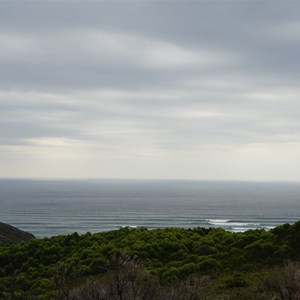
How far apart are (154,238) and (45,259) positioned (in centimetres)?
868

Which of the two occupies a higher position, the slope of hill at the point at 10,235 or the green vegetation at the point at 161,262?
the green vegetation at the point at 161,262

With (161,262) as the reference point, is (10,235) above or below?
below

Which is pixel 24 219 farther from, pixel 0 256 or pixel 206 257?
pixel 206 257

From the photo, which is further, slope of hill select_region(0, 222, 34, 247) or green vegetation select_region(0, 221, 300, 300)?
slope of hill select_region(0, 222, 34, 247)

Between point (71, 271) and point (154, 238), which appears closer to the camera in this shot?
point (71, 271)

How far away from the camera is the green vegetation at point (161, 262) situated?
1781 cm

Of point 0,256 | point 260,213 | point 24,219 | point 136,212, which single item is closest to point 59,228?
point 24,219

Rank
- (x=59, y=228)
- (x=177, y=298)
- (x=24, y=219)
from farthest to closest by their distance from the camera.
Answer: (x=24, y=219)
(x=59, y=228)
(x=177, y=298)

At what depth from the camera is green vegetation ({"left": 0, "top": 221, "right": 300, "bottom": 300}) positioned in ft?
58.4

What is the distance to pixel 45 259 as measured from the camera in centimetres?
2959

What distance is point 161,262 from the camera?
85.3ft

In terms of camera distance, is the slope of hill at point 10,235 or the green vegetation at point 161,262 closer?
the green vegetation at point 161,262

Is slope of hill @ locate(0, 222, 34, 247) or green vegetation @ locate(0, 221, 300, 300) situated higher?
green vegetation @ locate(0, 221, 300, 300)

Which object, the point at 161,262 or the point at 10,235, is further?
the point at 10,235
